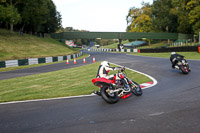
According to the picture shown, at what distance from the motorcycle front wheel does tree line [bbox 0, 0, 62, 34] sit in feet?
117

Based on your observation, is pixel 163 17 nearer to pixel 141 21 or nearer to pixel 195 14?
pixel 141 21

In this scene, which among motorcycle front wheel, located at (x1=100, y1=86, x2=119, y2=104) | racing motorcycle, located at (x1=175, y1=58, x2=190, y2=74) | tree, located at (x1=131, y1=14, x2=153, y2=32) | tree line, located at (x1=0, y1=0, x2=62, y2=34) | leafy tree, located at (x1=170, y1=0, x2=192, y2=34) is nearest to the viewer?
motorcycle front wheel, located at (x1=100, y1=86, x2=119, y2=104)

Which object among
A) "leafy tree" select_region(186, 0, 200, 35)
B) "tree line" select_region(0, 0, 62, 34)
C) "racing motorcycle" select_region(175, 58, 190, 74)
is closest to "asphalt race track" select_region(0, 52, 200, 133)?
"racing motorcycle" select_region(175, 58, 190, 74)

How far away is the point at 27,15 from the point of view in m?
45.4

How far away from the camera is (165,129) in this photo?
4016mm

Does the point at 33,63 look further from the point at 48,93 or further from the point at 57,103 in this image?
the point at 57,103

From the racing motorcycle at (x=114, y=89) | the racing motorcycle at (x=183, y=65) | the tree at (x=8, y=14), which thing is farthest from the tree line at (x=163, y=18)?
the racing motorcycle at (x=114, y=89)

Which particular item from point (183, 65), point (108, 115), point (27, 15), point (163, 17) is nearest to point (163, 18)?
point (163, 17)

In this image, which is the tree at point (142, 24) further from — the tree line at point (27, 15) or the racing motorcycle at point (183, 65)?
the racing motorcycle at point (183, 65)

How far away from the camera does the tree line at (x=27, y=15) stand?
37119 mm

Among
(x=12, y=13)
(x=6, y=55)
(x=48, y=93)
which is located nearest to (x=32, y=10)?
(x=12, y=13)

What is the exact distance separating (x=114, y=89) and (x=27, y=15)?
4469cm

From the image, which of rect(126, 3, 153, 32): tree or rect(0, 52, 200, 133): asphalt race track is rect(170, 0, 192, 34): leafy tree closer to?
rect(126, 3, 153, 32): tree

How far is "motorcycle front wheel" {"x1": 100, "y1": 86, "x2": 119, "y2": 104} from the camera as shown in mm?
6170
